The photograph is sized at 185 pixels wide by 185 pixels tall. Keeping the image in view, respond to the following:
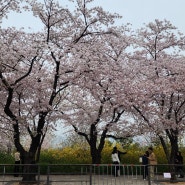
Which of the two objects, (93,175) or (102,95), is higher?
(102,95)

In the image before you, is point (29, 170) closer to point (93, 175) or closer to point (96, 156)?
point (93, 175)

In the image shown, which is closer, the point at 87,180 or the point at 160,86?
the point at 87,180

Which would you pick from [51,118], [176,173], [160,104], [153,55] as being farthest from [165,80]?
[51,118]

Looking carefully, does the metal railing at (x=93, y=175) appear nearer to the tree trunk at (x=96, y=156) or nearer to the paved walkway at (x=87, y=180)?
the paved walkway at (x=87, y=180)

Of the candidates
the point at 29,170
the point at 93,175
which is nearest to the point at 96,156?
the point at 29,170

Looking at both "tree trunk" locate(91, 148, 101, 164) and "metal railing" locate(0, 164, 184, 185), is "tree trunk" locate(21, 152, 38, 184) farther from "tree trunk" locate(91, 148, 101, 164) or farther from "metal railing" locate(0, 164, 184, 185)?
"tree trunk" locate(91, 148, 101, 164)

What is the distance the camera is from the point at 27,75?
17781mm

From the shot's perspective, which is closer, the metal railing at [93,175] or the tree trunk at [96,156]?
the metal railing at [93,175]

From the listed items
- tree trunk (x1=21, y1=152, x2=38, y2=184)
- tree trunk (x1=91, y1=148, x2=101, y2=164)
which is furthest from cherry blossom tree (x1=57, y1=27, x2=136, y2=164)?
tree trunk (x1=21, y1=152, x2=38, y2=184)

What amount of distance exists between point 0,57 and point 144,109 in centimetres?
967

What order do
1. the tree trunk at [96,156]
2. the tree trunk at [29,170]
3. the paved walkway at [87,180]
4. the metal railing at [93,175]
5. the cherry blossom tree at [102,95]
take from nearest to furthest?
the metal railing at [93,175] → the paved walkway at [87,180] → the tree trunk at [29,170] → the cherry blossom tree at [102,95] → the tree trunk at [96,156]

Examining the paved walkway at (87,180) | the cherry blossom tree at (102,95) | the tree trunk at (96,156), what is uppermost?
the cherry blossom tree at (102,95)

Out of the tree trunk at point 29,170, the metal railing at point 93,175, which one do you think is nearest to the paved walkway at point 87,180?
the metal railing at point 93,175

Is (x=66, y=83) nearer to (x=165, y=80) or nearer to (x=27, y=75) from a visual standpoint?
(x=27, y=75)
